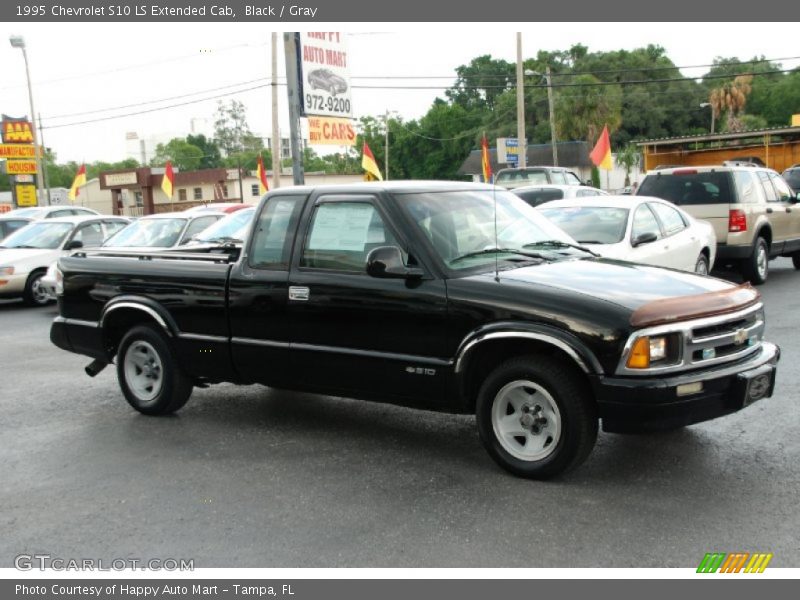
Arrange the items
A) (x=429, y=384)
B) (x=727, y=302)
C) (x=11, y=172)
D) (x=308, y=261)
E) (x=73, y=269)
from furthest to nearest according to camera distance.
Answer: (x=11, y=172) → (x=73, y=269) → (x=308, y=261) → (x=429, y=384) → (x=727, y=302)

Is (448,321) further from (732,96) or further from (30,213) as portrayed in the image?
(732,96)

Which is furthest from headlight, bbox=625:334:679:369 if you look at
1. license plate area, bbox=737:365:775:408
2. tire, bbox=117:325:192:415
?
tire, bbox=117:325:192:415

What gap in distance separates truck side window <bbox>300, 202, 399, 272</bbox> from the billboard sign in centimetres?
1286

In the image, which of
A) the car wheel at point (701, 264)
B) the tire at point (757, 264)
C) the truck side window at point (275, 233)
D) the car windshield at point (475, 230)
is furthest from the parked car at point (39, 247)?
the tire at point (757, 264)

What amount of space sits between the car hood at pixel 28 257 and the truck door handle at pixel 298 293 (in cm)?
1063

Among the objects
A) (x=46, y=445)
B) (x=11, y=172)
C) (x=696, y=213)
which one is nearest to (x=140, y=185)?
(x=11, y=172)

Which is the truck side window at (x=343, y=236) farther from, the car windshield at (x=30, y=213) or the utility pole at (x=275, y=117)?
the utility pole at (x=275, y=117)

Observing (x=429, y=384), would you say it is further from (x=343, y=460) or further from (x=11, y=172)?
(x=11, y=172)

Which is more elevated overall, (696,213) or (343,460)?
(696,213)

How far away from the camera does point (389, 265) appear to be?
17.3 feet

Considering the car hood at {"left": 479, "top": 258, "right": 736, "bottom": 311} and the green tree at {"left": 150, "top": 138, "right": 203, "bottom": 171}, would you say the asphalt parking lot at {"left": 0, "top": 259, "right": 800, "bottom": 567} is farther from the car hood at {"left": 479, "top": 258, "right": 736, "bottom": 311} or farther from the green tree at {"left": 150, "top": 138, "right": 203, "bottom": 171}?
the green tree at {"left": 150, "top": 138, "right": 203, "bottom": 171}

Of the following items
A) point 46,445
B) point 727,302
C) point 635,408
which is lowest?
point 46,445

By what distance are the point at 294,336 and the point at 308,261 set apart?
539mm

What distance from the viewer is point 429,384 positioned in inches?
207
